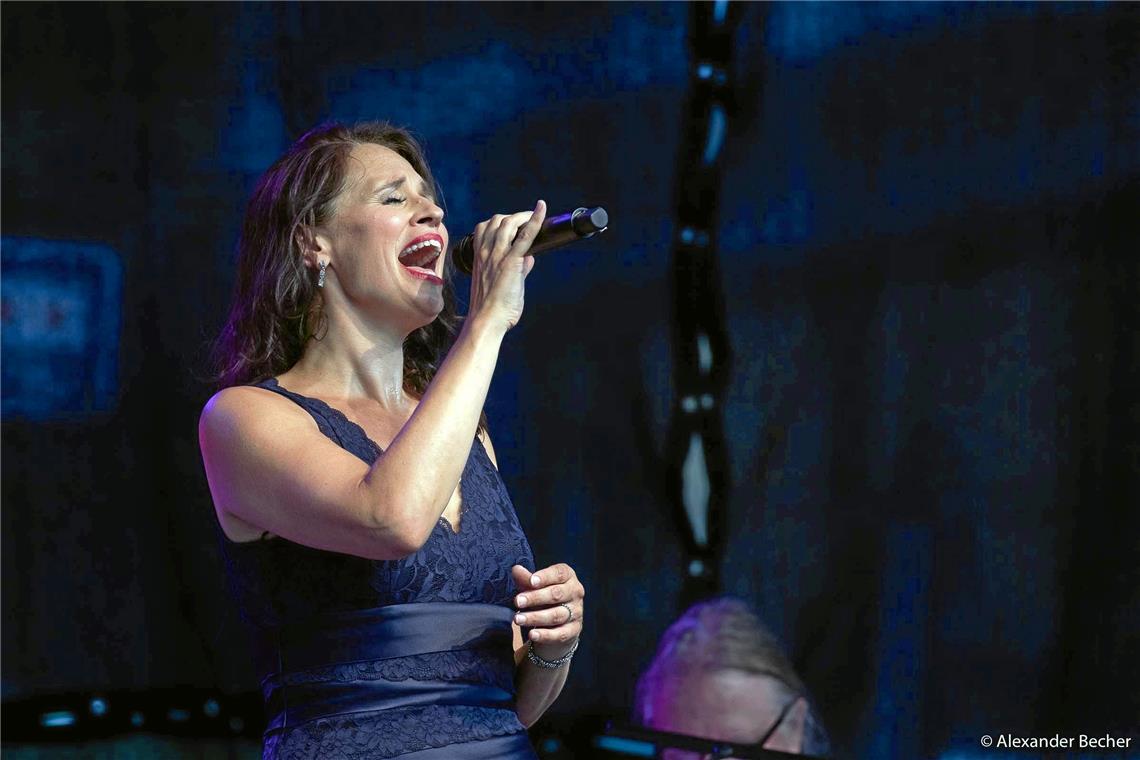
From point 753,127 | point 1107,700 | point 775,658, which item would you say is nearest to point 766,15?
point 753,127

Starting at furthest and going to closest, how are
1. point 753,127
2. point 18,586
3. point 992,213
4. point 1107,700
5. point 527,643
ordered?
1. point 18,586
2. point 753,127
3. point 992,213
4. point 1107,700
5. point 527,643

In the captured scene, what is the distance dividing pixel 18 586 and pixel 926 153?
1879 millimetres

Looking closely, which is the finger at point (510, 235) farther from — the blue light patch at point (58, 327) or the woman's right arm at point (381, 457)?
the blue light patch at point (58, 327)

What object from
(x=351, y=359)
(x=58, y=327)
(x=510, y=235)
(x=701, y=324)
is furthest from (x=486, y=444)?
(x=58, y=327)

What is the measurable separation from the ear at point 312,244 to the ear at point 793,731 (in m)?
1.19

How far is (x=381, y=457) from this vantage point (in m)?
1.09

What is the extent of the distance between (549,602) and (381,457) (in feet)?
0.85

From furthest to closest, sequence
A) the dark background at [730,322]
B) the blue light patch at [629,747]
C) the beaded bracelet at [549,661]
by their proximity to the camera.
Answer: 1. the blue light patch at [629,747]
2. the dark background at [730,322]
3. the beaded bracelet at [549,661]

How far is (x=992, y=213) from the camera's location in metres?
2.01

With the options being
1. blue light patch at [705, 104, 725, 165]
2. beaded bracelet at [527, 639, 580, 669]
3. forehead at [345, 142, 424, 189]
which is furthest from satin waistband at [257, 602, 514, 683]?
blue light patch at [705, 104, 725, 165]

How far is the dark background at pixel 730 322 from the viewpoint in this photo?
76.4 inches

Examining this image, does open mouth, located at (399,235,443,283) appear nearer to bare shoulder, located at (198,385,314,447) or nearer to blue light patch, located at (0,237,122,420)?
bare shoulder, located at (198,385,314,447)

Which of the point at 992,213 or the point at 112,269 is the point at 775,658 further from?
the point at 112,269

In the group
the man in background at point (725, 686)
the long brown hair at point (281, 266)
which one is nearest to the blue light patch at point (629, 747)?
the man in background at point (725, 686)
